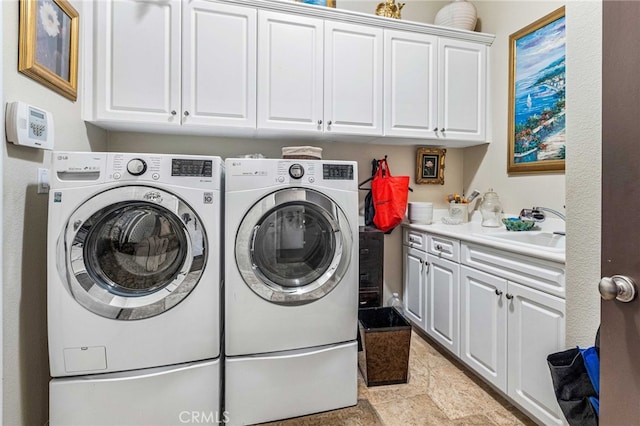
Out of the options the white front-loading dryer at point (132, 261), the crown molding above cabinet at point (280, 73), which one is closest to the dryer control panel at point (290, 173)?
the white front-loading dryer at point (132, 261)

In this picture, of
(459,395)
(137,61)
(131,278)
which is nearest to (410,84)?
(137,61)

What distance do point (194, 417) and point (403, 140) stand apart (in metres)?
2.17

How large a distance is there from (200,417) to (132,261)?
77cm

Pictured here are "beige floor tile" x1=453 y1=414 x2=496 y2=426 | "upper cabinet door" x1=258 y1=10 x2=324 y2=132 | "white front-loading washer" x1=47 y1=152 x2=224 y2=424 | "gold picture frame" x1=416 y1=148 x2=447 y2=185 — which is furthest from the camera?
"gold picture frame" x1=416 y1=148 x2=447 y2=185

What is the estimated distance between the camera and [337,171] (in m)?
1.55

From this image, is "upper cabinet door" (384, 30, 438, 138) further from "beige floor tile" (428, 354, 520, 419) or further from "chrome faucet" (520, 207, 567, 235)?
"beige floor tile" (428, 354, 520, 419)

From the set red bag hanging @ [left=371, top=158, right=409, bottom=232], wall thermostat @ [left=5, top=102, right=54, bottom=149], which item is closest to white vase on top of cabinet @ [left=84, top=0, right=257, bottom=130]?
wall thermostat @ [left=5, top=102, right=54, bottom=149]

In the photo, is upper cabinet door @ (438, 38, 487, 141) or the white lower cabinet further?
upper cabinet door @ (438, 38, 487, 141)

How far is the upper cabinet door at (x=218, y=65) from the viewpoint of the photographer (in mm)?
1829

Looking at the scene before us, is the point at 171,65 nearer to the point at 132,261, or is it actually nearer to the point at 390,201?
the point at 132,261

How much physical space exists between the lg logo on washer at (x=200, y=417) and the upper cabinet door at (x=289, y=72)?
159 cm

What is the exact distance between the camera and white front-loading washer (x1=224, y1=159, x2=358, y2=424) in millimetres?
1434

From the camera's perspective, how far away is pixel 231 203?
1.42 metres

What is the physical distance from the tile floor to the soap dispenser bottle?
1054 millimetres
